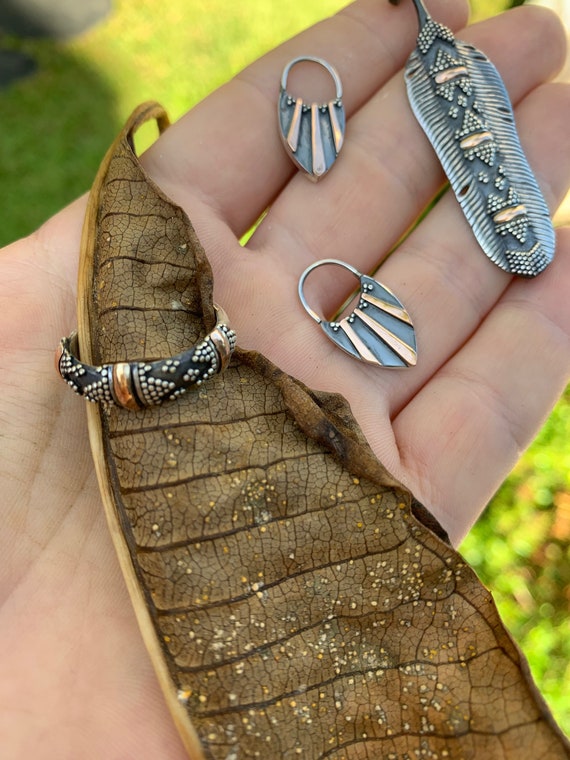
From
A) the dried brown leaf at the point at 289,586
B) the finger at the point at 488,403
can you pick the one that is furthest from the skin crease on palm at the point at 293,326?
the dried brown leaf at the point at 289,586

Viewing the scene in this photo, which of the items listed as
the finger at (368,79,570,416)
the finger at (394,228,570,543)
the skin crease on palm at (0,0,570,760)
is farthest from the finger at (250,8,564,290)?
the finger at (394,228,570,543)

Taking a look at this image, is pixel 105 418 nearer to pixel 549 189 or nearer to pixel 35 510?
pixel 35 510

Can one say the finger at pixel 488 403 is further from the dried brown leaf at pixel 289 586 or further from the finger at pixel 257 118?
the finger at pixel 257 118

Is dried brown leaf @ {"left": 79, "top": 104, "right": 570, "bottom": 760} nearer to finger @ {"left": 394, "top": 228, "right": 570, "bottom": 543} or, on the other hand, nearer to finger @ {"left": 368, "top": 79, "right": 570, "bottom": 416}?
finger @ {"left": 394, "top": 228, "right": 570, "bottom": 543}

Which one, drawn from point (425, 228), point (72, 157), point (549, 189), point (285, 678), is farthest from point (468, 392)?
point (72, 157)

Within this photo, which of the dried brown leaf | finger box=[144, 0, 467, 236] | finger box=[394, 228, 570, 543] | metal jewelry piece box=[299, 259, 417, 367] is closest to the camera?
the dried brown leaf

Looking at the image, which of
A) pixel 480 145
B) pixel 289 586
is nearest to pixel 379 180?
pixel 480 145
